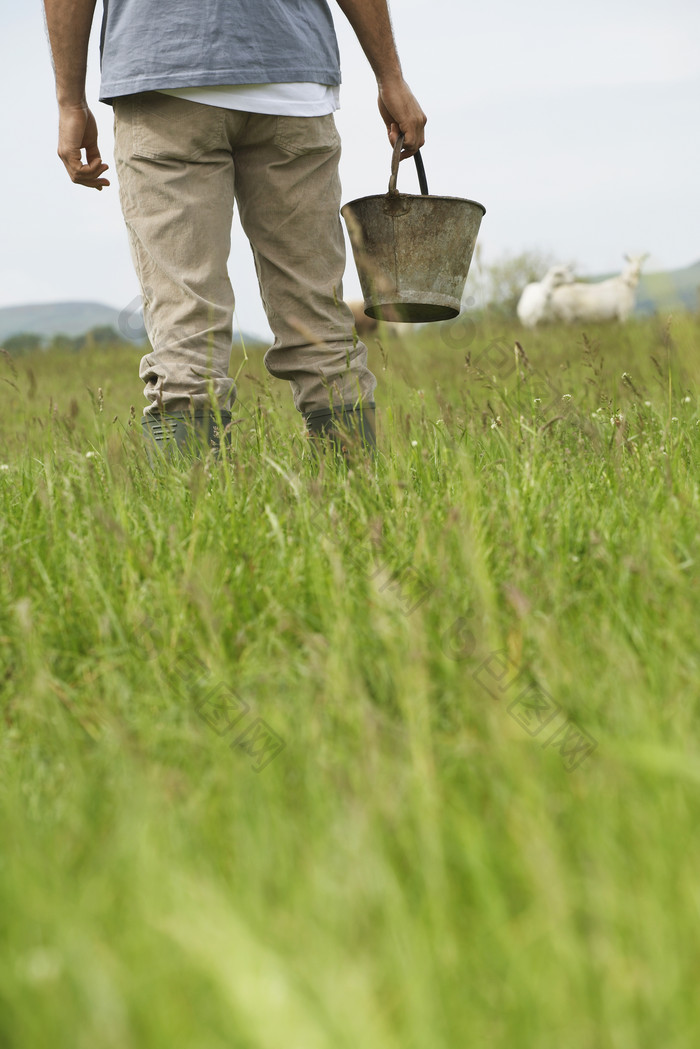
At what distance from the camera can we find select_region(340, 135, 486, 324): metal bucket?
2.80 m

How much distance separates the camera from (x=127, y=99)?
2615mm

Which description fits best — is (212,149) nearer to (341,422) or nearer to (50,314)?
(341,422)

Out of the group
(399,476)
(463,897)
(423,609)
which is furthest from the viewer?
(399,476)

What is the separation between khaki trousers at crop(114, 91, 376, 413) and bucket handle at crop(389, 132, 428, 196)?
7.5 inches

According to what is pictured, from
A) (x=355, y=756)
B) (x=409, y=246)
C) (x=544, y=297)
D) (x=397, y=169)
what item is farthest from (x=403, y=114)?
(x=544, y=297)

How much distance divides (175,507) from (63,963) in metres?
1.33

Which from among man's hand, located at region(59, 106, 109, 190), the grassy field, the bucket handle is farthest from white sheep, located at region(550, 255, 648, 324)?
the grassy field

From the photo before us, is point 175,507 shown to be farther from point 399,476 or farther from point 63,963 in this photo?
point 63,963

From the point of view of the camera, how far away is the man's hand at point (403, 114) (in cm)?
292

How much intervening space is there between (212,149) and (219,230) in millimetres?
210

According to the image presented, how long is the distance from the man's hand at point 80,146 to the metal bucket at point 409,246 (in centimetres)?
73

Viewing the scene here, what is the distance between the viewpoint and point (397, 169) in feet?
9.20

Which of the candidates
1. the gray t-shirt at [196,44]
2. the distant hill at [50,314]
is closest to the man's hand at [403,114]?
the gray t-shirt at [196,44]

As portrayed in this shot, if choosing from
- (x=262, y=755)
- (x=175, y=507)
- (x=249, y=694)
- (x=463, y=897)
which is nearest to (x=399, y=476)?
(x=175, y=507)
